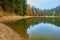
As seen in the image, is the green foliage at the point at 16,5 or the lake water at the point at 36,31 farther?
the green foliage at the point at 16,5

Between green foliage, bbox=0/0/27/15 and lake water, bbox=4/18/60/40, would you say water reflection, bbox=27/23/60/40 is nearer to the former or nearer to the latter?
lake water, bbox=4/18/60/40

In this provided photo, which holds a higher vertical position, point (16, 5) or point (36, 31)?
point (36, 31)

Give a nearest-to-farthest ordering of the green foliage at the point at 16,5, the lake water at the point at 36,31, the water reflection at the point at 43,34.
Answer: the water reflection at the point at 43,34, the lake water at the point at 36,31, the green foliage at the point at 16,5

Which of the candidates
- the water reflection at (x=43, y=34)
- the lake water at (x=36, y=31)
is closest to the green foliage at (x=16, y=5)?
the lake water at (x=36, y=31)

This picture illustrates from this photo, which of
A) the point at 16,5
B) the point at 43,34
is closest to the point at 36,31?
the point at 43,34

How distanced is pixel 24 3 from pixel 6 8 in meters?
36.2

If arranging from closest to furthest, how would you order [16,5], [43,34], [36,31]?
1. [43,34]
2. [36,31]
3. [16,5]

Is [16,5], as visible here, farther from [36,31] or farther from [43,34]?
[43,34]

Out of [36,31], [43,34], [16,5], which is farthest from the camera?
[16,5]

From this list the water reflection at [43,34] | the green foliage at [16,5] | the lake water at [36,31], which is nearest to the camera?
the water reflection at [43,34]

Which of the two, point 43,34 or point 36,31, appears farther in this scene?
point 36,31

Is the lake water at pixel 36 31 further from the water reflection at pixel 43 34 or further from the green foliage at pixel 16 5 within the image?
the green foliage at pixel 16 5

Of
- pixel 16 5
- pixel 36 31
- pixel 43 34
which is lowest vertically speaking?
pixel 16 5

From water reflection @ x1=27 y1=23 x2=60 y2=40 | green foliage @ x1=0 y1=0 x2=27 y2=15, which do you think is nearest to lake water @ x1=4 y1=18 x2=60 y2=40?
water reflection @ x1=27 y1=23 x2=60 y2=40
